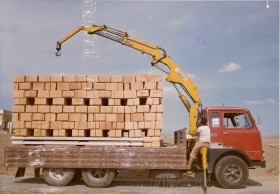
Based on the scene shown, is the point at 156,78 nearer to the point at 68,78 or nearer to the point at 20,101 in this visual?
the point at 68,78

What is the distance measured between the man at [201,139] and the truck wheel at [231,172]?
0.88 metres

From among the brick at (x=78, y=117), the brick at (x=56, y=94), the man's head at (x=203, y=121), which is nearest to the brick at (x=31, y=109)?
the brick at (x=56, y=94)

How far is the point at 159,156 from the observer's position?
9234 millimetres

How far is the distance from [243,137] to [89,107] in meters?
5.03

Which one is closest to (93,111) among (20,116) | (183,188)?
(20,116)

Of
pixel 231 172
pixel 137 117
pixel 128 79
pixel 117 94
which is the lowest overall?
pixel 231 172

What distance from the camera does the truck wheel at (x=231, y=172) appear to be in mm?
9398

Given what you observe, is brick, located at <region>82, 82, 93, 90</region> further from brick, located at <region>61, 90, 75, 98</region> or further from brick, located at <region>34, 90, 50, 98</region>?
brick, located at <region>34, 90, 50, 98</region>

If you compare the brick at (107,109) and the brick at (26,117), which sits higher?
the brick at (107,109)

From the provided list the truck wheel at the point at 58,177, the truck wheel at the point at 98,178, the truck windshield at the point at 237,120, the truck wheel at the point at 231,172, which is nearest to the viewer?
the truck wheel at the point at 231,172

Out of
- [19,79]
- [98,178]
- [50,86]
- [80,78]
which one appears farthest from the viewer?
[19,79]

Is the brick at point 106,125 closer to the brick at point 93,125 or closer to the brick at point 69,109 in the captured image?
the brick at point 93,125

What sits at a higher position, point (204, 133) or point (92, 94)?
point (92, 94)

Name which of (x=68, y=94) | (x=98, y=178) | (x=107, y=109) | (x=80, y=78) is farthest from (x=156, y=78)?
(x=98, y=178)
